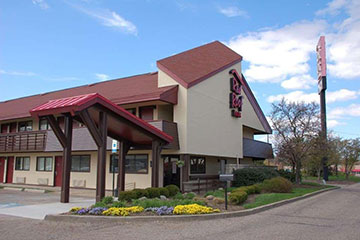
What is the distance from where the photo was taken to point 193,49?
1027 inches

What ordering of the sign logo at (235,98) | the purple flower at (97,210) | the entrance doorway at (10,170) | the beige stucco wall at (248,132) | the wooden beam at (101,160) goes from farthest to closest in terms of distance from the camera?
1. the beige stucco wall at (248,132)
2. the entrance doorway at (10,170)
3. the sign logo at (235,98)
4. the wooden beam at (101,160)
5. the purple flower at (97,210)

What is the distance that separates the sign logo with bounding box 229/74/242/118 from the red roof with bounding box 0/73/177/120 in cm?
571

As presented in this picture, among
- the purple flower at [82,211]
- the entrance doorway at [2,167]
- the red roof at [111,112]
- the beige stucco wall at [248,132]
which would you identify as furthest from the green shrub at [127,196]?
the entrance doorway at [2,167]

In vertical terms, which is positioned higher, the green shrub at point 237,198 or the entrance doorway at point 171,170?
the entrance doorway at point 171,170

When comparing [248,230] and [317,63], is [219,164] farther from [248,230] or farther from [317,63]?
[317,63]

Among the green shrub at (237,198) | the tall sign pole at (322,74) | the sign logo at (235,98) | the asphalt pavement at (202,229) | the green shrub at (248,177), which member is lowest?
the asphalt pavement at (202,229)

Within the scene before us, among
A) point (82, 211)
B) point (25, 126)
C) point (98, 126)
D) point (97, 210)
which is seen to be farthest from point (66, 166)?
point (25, 126)

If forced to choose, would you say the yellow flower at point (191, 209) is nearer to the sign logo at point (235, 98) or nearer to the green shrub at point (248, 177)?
the green shrub at point (248, 177)

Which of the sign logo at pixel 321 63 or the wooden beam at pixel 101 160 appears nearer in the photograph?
the wooden beam at pixel 101 160

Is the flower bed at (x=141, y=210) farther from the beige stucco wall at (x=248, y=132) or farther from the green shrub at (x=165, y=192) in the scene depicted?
the beige stucco wall at (x=248, y=132)

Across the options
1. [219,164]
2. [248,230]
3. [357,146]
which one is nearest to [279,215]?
[248,230]

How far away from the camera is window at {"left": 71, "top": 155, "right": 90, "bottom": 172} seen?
26.4 m

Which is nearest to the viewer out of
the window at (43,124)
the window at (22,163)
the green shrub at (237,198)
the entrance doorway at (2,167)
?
the green shrub at (237,198)

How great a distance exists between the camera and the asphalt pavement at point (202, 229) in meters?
8.88
